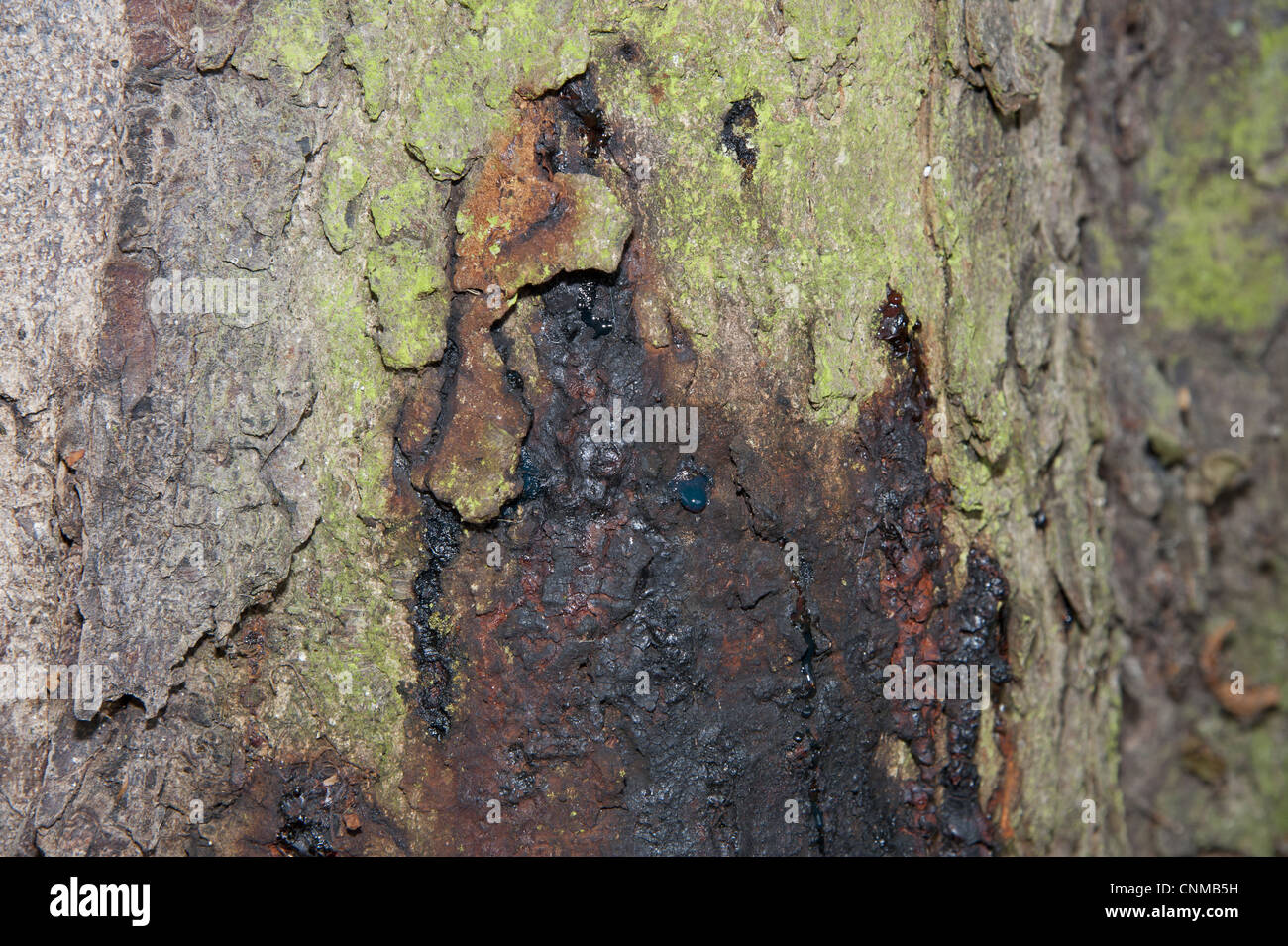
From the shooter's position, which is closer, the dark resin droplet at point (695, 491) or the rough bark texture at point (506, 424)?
the rough bark texture at point (506, 424)

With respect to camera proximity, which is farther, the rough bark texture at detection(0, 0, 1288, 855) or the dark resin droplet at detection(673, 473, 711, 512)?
the dark resin droplet at detection(673, 473, 711, 512)

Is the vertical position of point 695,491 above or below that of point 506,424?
below

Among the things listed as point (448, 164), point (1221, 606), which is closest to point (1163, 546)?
point (1221, 606)
